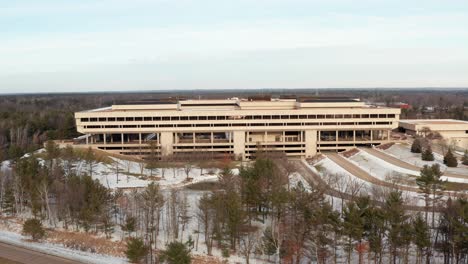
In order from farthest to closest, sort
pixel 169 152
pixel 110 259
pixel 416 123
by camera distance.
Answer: pixel 416 123, pixel 169 152, pixel 110 259

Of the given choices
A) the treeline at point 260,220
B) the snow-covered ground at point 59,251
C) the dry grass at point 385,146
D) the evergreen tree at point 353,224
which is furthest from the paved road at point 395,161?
the snow-covered ground at point 59,251

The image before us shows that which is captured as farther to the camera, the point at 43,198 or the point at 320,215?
the point at 43,198

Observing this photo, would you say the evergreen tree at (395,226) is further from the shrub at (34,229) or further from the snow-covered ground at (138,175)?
the snow-covered ground at (138,175)

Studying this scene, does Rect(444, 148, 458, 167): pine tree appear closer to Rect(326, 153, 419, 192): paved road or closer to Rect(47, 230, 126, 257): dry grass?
Rect(326, 153, 419, 192): paved road

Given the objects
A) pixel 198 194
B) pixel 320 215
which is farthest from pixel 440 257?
pixel 198 194

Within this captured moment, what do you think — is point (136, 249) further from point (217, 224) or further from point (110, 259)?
point (217, 224)
